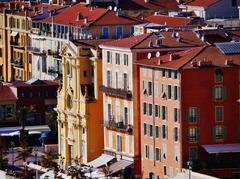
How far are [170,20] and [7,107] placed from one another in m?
12.4

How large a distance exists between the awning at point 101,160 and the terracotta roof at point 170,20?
61.8ft

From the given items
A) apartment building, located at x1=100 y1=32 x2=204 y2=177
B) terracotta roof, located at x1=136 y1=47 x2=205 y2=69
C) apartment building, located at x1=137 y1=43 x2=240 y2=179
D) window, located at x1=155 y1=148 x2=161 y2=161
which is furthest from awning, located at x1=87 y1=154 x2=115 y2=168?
terracotta roof, located at x1=136 y1=47 x2=205 y2=69

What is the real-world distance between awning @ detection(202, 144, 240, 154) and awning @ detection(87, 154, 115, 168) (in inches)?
366

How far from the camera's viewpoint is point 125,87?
118 metres

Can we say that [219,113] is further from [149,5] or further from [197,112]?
[149,5]

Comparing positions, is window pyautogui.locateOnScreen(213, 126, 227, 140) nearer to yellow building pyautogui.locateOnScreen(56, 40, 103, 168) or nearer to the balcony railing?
yellow building pyautogui.locateOnScreen(56, 40, 103, 168)

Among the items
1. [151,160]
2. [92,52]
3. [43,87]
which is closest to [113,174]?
[151,160]

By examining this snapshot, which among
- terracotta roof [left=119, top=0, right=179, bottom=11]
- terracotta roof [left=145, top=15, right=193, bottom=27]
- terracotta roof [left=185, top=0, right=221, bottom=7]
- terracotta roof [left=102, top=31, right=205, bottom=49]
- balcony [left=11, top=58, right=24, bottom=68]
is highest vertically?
terracotta roof [left=185, top=0, right=221, bottom=7]

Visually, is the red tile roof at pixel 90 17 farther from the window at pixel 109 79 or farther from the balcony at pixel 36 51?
the window at pixel 109 79

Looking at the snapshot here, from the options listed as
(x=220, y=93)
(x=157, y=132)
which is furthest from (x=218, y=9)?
(x=220, y=93)

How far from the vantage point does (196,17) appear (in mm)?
143375

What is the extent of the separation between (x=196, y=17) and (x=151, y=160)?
101ft

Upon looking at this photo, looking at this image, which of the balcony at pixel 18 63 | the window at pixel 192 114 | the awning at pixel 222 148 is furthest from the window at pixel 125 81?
the balcony at pixel 18 63

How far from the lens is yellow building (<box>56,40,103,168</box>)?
12256cm
